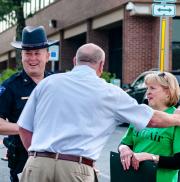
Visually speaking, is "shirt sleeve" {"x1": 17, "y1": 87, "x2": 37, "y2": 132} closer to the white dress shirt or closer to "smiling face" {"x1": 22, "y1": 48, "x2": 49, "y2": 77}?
→ the white dress shirt

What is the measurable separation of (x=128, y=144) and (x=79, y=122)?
882mm

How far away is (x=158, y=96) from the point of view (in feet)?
16.2

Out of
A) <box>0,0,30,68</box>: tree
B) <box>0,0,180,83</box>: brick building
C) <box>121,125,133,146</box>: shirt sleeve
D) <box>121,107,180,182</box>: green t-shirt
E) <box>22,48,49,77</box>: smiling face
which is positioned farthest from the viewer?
<box>0,0,30,68</box>: tree

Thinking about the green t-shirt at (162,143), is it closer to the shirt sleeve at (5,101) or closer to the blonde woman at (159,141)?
the blonde woman at (159,141)

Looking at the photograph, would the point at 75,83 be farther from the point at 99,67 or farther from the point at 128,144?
the point at 128,144

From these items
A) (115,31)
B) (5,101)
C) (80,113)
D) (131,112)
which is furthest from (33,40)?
(115,31)

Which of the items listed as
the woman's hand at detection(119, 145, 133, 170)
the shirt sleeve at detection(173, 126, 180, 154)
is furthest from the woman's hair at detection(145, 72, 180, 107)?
the woman's hand at detection(119, 145, 133, 170)

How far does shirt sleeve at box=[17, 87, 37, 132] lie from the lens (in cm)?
445

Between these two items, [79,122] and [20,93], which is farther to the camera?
[20,93]

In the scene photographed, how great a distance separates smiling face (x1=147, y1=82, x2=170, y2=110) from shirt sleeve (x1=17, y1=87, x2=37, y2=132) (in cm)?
96

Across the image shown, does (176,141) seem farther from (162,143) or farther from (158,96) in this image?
(158,96)

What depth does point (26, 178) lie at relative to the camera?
14.4 ft

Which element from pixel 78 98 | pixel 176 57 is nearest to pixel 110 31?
pixel 176 57

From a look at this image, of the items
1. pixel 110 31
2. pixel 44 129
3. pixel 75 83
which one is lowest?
pixel 44 129
